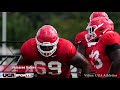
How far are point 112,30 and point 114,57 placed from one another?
24cm

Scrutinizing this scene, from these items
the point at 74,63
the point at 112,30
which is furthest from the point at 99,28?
the point at 74,63

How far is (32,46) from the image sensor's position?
158 inches

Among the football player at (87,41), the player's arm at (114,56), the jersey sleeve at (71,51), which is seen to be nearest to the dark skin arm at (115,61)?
the player's arm at (114,56)

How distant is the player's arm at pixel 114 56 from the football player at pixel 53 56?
21 cm

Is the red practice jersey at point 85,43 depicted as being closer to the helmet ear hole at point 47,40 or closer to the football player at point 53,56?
the football player at point 53,56

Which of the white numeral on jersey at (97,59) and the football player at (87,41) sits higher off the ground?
the football player at (87,41)

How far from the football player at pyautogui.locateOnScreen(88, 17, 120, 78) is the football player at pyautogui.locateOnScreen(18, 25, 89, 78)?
0.11 metres

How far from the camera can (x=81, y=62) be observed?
13.1ft

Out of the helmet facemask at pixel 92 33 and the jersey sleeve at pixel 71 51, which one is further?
the helmet facemask at pixel 92 33

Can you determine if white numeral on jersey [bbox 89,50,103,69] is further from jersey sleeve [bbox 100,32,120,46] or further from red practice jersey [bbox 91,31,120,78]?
jersey sleeve [bbox 100,32,120,46]

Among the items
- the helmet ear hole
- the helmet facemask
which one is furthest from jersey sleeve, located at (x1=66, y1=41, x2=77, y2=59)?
the helmet facemask

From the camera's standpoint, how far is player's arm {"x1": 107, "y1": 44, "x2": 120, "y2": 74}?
3936mm

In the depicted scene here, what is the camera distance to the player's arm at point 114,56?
394 cm
